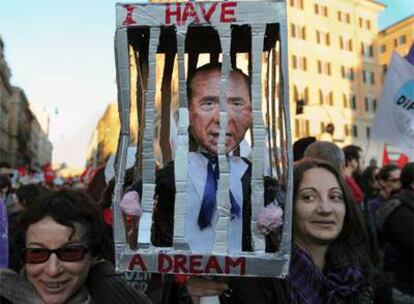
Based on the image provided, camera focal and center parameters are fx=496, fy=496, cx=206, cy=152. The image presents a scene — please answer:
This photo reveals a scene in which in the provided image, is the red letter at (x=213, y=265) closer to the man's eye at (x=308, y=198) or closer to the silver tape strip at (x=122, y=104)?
the silver tape strip at (x=122, y=104)

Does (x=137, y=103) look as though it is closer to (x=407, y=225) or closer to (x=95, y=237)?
(x=95, y=237)

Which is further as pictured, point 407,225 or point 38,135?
point 38,135

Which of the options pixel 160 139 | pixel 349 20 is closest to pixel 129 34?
pixel 160 139

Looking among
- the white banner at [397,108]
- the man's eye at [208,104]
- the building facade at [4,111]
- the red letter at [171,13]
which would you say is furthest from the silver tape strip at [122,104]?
the building facade at [4,111]

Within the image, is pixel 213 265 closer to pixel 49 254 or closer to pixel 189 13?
pixel 49 254

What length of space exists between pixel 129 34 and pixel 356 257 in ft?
4.33

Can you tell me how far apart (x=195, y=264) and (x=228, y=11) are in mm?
835

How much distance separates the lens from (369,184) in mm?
5754

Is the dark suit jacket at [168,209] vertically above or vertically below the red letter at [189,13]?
below

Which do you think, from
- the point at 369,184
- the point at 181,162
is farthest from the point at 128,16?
the point at 369,184

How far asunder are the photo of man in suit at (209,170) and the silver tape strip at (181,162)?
0.08m

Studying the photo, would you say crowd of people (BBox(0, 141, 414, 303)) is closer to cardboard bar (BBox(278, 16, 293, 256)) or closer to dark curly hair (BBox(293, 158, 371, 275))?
dark curly hair (BBox(293, 158, 371, 275))

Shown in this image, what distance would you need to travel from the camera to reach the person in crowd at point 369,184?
5.60m

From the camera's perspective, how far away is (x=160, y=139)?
2.02m
